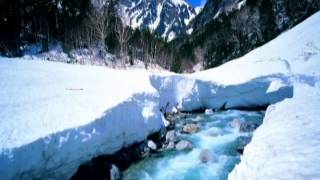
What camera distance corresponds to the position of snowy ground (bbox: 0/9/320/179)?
21.7 ft

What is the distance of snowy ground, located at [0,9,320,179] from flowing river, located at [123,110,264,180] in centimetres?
132

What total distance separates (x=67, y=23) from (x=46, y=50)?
7115 millimetres

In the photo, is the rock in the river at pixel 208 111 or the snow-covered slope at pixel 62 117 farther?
the rock in the river at pixel 208 111

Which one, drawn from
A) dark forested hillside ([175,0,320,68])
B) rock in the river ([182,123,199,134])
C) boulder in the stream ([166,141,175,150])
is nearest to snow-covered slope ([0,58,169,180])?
boulder in the stream ([166,141,175,150])

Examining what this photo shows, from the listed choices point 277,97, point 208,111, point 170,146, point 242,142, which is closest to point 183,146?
point 170,146

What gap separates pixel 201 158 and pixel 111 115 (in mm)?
4138

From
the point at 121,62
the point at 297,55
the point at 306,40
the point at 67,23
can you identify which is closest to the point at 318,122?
the point at 297,55

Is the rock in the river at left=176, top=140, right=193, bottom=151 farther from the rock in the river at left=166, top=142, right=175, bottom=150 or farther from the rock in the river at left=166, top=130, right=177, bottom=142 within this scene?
the rock in the river at left=166, top=130, right=177, bottom=142

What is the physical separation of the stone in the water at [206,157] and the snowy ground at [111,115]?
2.65 m

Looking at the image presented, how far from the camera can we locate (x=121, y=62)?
37875mm

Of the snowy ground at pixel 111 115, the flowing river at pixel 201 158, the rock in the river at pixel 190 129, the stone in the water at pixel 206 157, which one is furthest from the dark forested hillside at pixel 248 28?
the stone in the water at pixel 206 157

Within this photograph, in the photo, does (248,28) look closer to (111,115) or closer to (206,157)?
(206,157)

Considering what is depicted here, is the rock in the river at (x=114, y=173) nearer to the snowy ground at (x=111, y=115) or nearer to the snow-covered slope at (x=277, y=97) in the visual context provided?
the snowy ground at (x=111, y=115)

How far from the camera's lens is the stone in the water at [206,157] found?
11.1 metres
